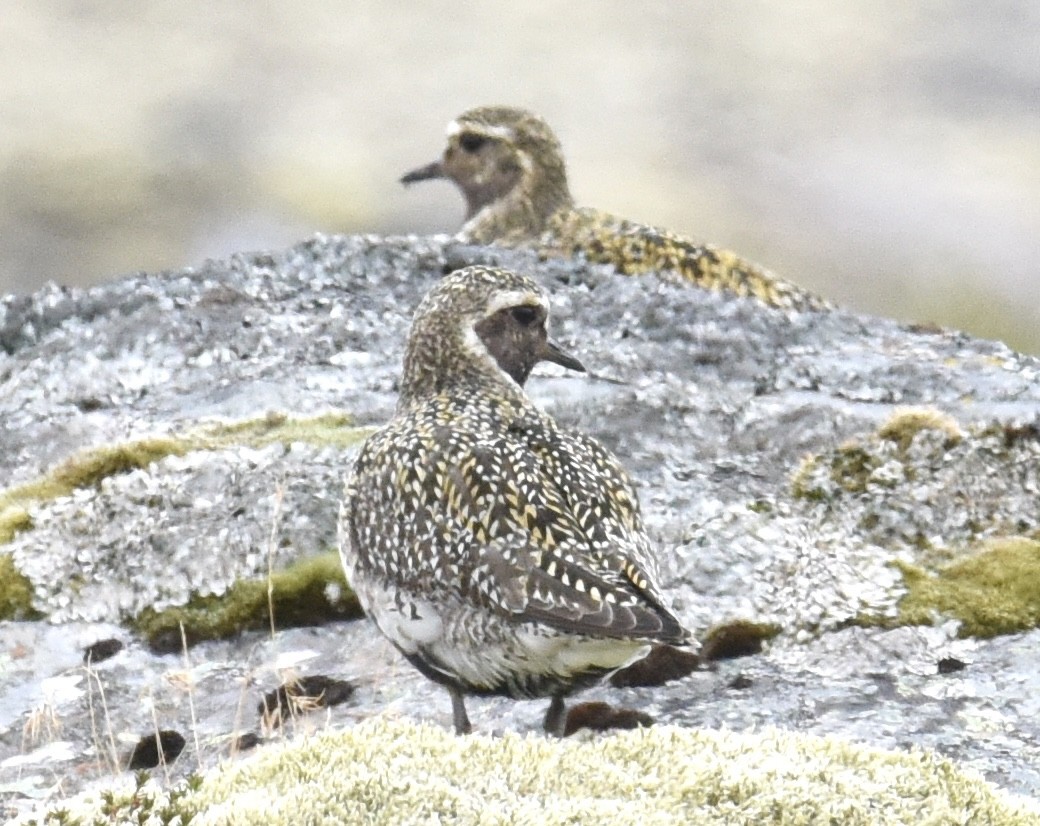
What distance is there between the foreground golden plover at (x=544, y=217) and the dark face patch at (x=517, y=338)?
15.0ft

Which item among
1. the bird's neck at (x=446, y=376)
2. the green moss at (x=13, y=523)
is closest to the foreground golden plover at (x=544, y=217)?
the bird's neck at (x=446, y=376)

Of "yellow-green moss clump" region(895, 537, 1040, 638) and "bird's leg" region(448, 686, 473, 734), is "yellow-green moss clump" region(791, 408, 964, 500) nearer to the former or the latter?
"yellow-green moss clump" region(895, 537, 1040, 638)

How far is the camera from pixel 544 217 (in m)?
17.9

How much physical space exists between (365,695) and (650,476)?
2557 millimetres

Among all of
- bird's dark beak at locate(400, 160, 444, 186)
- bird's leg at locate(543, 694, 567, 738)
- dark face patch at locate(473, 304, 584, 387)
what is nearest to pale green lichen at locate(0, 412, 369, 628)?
dark face patch at locate(473, 304, 584, 387)

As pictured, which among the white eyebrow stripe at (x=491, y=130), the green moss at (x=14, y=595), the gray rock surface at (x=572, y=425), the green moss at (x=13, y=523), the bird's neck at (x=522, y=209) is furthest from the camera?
the white eyebrow stripe at (x=491, y=130)

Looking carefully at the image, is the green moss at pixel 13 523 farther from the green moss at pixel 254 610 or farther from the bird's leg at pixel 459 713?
the bird's leg at pixel 459 713

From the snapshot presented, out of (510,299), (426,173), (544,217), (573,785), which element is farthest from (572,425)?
(426,173)

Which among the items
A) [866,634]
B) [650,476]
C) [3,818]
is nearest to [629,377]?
[650,476]

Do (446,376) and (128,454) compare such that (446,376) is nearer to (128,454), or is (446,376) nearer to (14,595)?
(128,454)

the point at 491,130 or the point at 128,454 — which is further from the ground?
the point at 491,130

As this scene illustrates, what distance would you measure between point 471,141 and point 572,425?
25.1 feet

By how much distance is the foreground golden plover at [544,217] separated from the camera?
15.9 metres

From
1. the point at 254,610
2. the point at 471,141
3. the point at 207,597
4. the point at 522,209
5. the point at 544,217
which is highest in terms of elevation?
the point at 471,141
